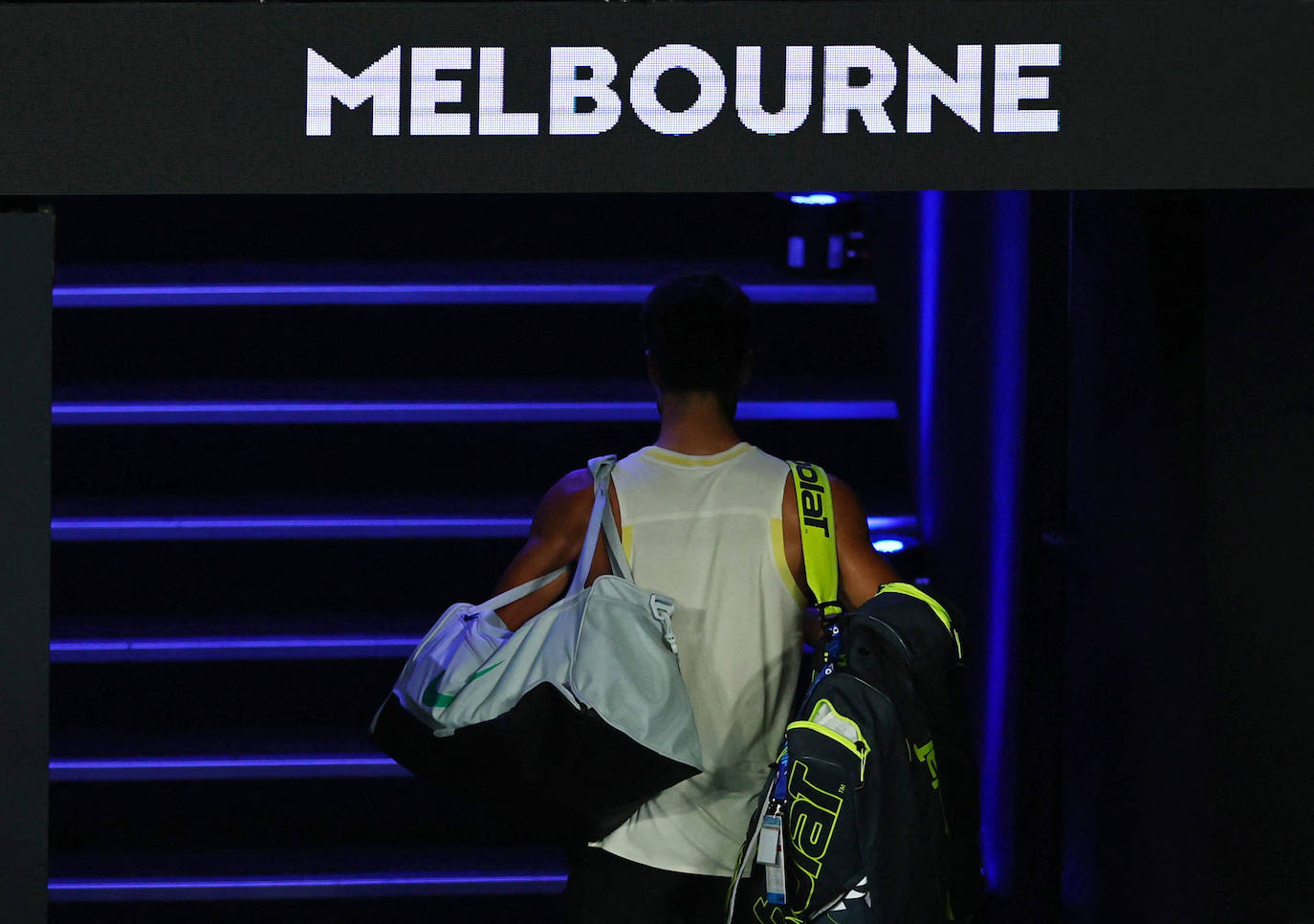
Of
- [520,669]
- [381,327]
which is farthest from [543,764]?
[381,327]

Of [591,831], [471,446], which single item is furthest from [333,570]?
[591,831]

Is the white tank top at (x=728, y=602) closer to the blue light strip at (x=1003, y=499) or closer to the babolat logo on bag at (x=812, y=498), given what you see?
the babolat logo on bag at (x=812, y=498)

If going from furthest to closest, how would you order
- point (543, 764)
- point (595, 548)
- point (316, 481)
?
point (316, 481)
point (595, 548)
point (543, 764)

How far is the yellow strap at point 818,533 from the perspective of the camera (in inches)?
102

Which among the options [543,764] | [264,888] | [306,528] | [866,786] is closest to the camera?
[866,786]

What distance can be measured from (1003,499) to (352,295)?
201 centimetres

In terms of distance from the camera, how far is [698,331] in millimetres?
2680


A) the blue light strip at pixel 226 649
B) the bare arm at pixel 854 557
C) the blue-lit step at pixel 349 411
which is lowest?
the blue light strip at pixel 226 649

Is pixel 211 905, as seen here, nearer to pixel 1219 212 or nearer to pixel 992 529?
pixel 992 529

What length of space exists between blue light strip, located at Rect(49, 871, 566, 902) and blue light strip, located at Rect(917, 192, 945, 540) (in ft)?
5.03

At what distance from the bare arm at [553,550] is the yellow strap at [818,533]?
1.11ft

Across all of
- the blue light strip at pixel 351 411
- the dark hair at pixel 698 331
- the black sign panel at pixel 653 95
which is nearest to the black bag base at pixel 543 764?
the dark hair at pixel 698 331

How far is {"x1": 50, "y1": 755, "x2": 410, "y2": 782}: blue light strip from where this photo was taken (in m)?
3.95

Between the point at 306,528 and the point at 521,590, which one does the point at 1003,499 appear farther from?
the point at 306,528
